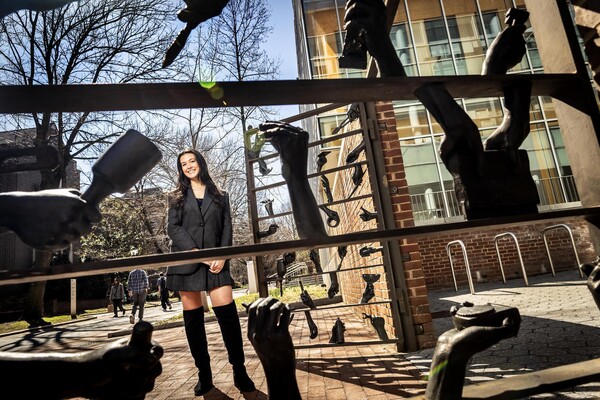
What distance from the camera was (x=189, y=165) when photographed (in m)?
2.80

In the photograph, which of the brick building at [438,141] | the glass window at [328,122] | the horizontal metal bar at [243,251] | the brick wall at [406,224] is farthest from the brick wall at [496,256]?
the horizontal metal bar at [243,251]

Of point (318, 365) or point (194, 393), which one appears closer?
point (194, 393)

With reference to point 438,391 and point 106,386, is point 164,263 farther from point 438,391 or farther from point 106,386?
point 438,391

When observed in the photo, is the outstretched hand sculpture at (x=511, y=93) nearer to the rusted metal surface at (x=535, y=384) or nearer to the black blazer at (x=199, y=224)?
the rusted metal surface at (x=535, y=384)

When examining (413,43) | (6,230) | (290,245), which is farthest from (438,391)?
(413,43)

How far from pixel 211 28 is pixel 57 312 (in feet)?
60.8

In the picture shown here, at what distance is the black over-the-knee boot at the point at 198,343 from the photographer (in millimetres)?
2494

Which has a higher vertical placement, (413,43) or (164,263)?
(413,43)

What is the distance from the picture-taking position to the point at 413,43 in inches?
462

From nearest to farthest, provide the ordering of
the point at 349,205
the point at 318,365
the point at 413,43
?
the point at 318,365
the point at 349,205
the point at 413,43

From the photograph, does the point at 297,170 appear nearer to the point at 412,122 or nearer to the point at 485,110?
the point at 412,122

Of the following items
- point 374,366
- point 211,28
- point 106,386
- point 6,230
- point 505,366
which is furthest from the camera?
point 211,28

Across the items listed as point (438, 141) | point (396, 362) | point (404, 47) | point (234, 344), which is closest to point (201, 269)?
point (234, 344)

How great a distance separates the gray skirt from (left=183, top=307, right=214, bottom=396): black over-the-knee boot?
21 cm
